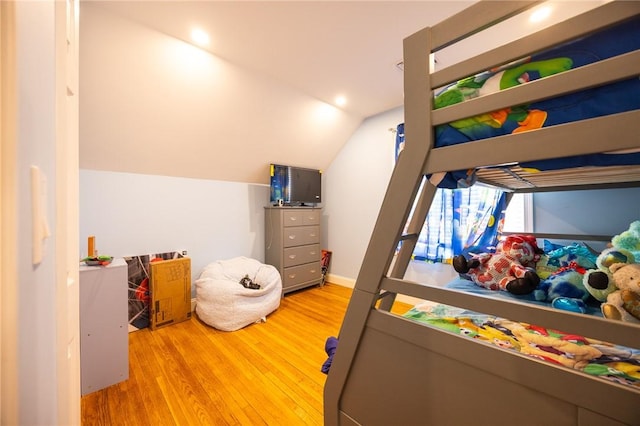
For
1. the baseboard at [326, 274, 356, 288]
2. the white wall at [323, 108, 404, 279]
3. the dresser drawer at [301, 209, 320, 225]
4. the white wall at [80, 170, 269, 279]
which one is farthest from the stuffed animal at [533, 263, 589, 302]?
the white wall at [80, 170, 269, 279]

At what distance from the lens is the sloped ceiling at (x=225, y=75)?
152 centimetres

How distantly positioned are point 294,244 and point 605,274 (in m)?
2.65

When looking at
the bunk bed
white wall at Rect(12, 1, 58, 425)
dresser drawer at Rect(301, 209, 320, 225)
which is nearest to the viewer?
white wall at Rect(12, 1, 58, 425)

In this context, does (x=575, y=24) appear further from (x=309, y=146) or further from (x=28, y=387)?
(x=309, y=146)

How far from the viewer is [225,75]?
6.84 ft

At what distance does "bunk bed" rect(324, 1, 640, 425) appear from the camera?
46 cm

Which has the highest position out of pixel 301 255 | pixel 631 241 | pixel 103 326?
pixel 631 241

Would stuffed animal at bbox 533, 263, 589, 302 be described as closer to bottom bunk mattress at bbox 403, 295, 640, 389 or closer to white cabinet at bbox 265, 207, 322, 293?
bottom bunk mattress at bbox 403, 295, 640, 389

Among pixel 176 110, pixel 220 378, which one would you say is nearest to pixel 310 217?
pixel 176 110

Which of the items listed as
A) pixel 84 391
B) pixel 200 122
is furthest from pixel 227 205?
pixel 84 391

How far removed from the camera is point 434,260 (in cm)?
250

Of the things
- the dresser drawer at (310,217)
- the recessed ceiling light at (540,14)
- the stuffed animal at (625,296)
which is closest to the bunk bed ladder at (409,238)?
the stuffed animal at (625,296)

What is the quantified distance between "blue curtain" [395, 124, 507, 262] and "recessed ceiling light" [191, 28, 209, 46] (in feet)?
5.90

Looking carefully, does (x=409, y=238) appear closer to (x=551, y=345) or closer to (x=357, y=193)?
(x=551, y=345)
